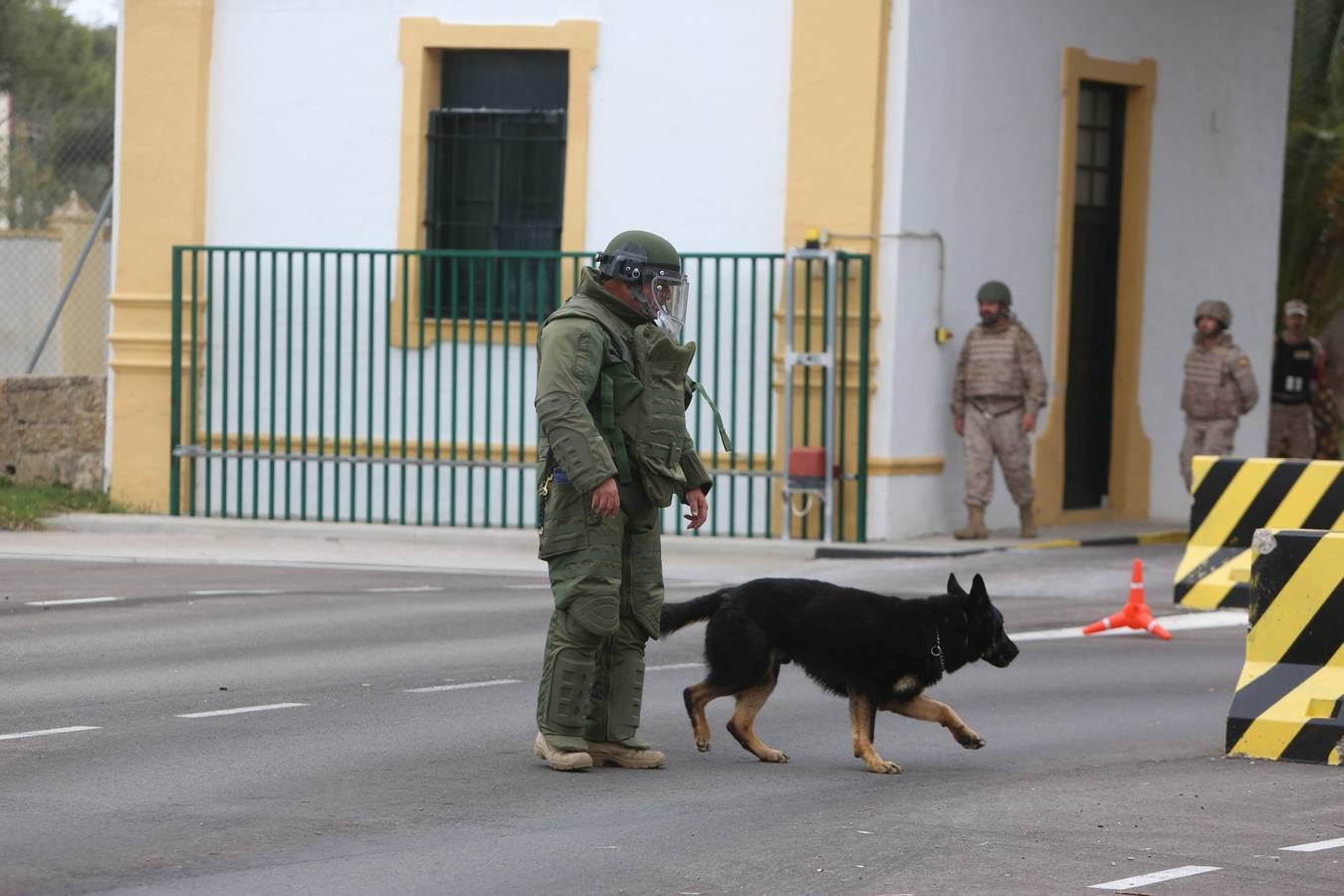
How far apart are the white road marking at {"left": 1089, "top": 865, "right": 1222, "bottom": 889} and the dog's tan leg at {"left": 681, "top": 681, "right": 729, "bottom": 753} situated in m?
2.34

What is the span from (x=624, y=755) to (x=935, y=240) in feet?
32.2

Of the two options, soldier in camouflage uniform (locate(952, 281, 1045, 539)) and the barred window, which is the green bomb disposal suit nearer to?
soldier in camouflage uniform (locate(952, 281, 1045, 539))

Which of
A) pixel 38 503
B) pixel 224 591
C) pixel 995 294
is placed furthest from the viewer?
pixel 38 503

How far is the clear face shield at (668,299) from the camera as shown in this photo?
8.46m

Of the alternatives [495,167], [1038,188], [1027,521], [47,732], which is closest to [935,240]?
[1038,188]

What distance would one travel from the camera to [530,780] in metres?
8.28

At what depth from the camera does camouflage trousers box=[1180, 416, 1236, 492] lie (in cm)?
1878

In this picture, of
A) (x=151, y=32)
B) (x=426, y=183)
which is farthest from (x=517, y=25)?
(x=151, y=32)

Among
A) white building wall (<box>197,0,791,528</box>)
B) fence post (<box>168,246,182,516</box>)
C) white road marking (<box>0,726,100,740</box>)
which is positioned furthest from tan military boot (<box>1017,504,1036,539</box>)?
white road marking (<box>0,726,100,740</box>)

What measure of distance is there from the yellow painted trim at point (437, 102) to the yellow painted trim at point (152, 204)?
1762 millimetres

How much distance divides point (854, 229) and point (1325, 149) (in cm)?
1004

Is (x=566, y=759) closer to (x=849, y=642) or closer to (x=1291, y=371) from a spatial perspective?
(x=849, y=642)

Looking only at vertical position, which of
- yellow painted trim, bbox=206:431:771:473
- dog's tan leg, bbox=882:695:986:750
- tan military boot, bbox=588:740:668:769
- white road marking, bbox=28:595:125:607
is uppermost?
yellow painted trim, bbox=206:431:771:473

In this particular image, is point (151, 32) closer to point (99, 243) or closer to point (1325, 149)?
point (99, 243)
